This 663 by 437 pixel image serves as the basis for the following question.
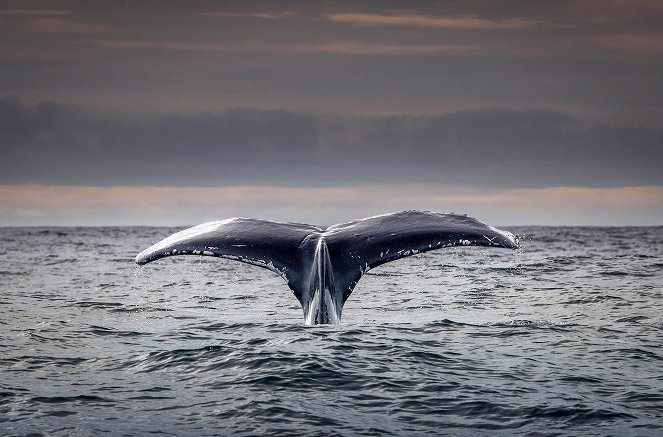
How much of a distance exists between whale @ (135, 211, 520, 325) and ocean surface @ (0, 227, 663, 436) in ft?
3.67

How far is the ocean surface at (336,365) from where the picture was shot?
8008mm

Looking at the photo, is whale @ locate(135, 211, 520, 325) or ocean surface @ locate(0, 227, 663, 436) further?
whale @ locate(135, 211, 520, 325)

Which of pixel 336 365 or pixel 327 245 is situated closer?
pixel 327 245

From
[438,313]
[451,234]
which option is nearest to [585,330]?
[438,313]

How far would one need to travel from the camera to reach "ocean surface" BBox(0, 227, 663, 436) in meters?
8.01

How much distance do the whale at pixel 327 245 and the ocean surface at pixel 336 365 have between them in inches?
44.1

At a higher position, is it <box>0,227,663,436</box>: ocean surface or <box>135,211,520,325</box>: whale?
<box>135,211,520,325</box>: whale

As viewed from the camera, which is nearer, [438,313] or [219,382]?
[219,382]

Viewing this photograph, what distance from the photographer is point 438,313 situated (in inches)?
627

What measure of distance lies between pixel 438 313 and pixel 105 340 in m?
6.15

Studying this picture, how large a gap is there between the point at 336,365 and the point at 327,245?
1751 millimetres

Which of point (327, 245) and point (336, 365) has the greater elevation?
point (327, 245)

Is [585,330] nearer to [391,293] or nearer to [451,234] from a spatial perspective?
[451,234]

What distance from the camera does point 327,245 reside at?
893cm
